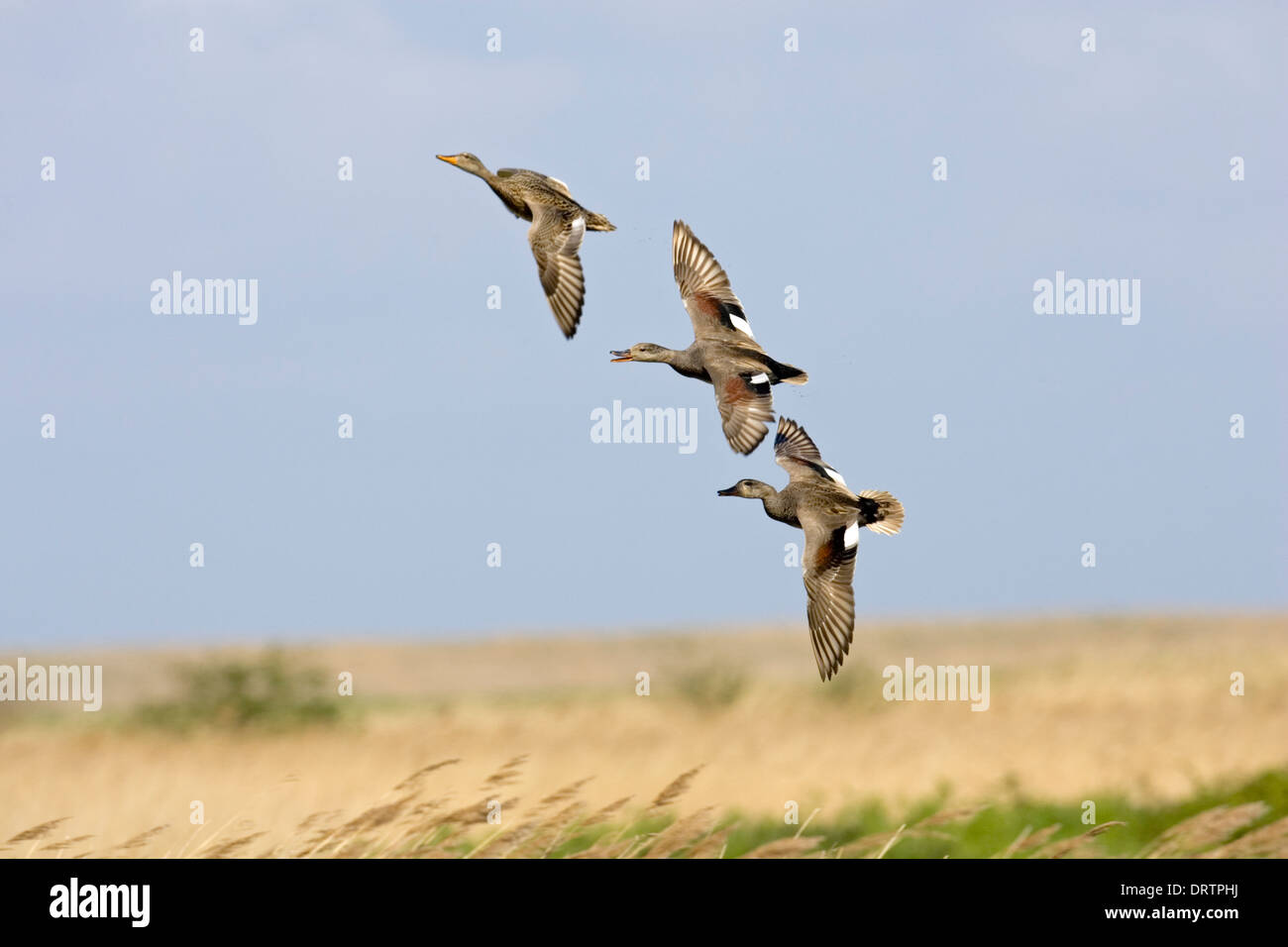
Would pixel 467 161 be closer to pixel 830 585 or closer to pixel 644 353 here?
pixel 644 353

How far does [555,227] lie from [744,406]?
105 inches

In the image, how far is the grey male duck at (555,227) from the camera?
10.9 m

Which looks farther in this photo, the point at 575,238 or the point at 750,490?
the point at 575,238

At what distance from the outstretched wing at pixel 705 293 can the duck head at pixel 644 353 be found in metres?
0.32

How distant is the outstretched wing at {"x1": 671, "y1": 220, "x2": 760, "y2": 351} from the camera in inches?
413

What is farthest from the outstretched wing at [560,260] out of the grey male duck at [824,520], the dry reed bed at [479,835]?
the dry reed bed at [479,835]

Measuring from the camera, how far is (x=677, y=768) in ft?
65.0

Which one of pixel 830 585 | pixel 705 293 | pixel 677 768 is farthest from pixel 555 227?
pixel 677 768

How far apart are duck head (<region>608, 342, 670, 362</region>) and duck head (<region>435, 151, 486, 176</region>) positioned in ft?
7.92

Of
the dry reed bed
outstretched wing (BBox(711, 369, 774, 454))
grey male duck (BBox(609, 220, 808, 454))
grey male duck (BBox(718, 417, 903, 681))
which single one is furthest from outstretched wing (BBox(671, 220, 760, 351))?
the dry reed bed

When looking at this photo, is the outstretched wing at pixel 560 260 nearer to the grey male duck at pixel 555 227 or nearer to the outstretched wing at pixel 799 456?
the grey male duck at pixel 555 227

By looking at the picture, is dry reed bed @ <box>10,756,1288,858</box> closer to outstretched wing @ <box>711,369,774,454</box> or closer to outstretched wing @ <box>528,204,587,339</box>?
outstretched wing @ <box>711,369,774,454</box>
